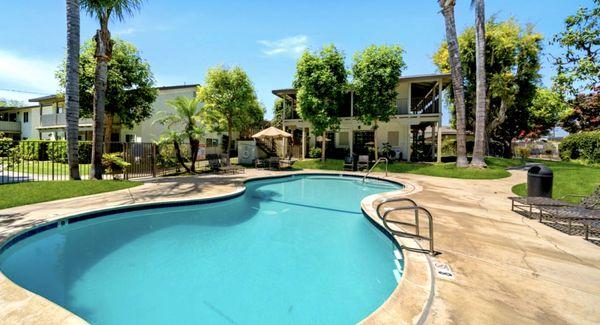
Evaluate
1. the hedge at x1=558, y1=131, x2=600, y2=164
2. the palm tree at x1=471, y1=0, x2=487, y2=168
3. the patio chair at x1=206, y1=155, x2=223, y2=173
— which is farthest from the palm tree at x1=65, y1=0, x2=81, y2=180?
the hedge at x1=558, y1=131, x2=600, y2=164

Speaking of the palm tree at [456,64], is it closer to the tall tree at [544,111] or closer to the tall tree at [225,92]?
the tall tree at [225,92]

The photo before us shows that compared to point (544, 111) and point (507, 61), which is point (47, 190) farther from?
point (544, 111)

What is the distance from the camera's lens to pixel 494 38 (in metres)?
20.4

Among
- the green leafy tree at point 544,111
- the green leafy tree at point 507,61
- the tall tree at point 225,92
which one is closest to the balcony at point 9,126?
the tall tree at point 225,92

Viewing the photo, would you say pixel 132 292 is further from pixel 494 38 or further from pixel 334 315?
pixel 494 38

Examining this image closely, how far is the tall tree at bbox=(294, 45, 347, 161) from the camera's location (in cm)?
1775

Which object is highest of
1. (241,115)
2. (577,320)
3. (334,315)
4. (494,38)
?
(494,38)

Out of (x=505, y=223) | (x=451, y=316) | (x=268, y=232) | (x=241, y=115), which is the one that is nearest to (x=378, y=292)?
(x=451, y=316)

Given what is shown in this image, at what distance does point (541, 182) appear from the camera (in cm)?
777

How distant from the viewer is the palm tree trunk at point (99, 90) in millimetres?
10156

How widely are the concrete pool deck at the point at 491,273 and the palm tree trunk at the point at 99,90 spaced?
3.94 metres

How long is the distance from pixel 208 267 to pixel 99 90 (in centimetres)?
998

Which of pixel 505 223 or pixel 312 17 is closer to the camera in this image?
pixel 505 223

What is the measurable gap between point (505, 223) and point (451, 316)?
4519mm
